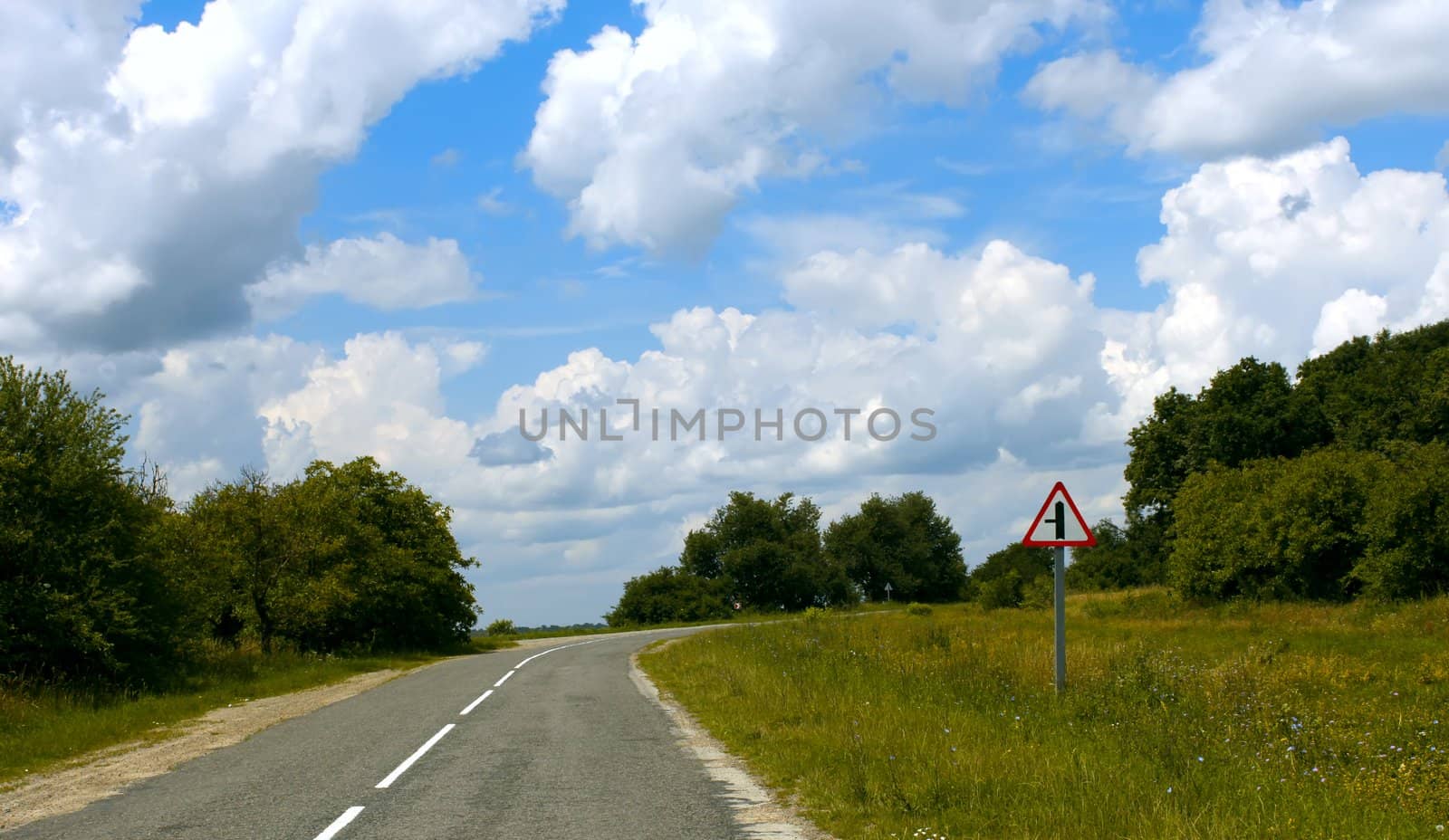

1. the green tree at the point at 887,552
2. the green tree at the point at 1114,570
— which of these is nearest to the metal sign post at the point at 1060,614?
the green tree at the point at 1114,570

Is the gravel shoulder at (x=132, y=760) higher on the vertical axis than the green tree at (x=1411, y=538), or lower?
lower

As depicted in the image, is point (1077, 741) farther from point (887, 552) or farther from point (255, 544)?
point (887, 552)

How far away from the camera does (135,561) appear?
Answer: 22609mm

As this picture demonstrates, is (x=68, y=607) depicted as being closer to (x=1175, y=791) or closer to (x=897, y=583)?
(x=1175, y=791)

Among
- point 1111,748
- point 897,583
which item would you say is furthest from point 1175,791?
point 897,583

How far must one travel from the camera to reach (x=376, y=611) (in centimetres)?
4191

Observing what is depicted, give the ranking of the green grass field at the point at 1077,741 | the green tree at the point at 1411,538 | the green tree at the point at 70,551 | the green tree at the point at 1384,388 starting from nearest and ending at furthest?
1. the green grass field at the point at 1077,741
2. the green tree at the point at 70,551
3. the green tree at the point at 1411,538
4. the green tree at the point at 1384,388

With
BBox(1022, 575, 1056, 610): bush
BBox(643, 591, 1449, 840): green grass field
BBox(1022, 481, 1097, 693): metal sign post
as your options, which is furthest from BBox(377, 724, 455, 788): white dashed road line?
BBox(1022, 575, 1056, 610): bush

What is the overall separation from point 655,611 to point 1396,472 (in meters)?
54.1

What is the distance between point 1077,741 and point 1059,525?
3455mm

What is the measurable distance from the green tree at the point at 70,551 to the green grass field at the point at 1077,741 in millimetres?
11512

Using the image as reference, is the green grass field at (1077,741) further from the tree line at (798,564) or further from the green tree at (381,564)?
the tree line at (798,564)

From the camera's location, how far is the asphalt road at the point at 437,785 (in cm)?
859

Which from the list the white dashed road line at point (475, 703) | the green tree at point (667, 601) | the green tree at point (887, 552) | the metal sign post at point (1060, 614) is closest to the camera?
the metal sign post at point (1060, 614)
